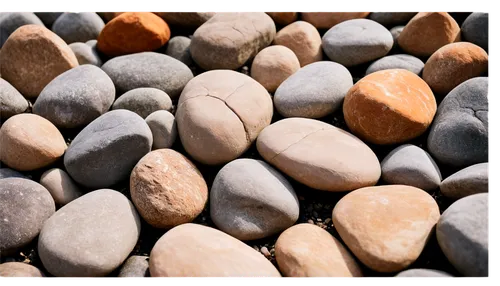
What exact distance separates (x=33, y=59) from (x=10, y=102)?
35 cm

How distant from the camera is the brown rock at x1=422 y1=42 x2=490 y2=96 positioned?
2.21 m

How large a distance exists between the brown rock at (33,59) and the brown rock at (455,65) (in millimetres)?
1932

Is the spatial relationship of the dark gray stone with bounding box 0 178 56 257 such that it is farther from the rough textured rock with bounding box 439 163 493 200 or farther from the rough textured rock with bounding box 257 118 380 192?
the rough textured rock with bounding box 439 163 493 200

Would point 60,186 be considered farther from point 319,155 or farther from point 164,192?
point 319,155

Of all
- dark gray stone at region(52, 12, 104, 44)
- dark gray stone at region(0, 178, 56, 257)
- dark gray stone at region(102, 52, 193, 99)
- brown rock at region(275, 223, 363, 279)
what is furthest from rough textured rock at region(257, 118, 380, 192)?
dark gray stone at region(52, 12, 104, 44)

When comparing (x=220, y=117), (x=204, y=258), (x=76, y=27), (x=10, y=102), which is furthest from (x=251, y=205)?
(x=76, y=27)

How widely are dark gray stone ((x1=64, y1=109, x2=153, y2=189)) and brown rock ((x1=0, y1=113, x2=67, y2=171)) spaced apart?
0.09 metres

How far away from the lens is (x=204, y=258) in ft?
5.27

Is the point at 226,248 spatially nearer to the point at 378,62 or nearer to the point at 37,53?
the point at 378,62

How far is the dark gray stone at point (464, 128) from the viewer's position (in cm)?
195

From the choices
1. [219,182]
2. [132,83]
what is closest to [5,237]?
[219,182]

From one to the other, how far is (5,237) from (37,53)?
113cm

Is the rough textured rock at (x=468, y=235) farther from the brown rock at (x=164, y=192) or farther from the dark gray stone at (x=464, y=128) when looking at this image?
the brown rock at (x=164, y=192)

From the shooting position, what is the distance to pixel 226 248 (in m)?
1.67
